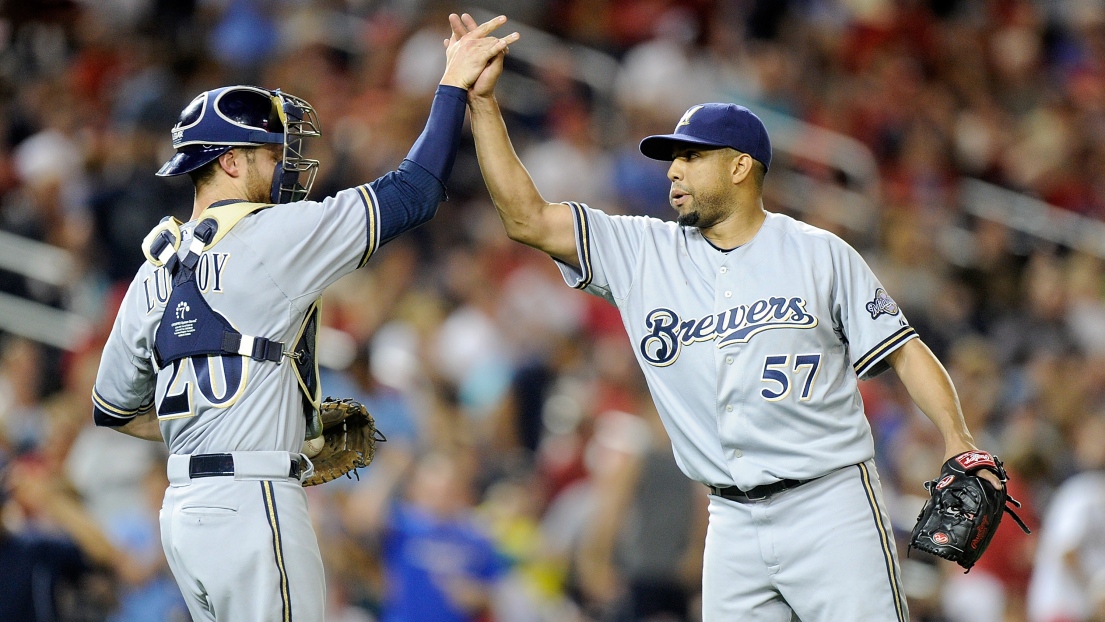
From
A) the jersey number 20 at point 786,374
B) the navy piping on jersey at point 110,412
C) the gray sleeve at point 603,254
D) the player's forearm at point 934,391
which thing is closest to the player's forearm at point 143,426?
the navy piping on jersey at point 110,412

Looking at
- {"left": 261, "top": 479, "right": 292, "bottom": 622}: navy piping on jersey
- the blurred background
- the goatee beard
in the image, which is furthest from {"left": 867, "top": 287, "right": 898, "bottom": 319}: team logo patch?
the blurred background

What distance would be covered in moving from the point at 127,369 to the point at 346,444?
Answer: 0.71 metres

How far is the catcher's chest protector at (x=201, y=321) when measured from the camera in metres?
3.76

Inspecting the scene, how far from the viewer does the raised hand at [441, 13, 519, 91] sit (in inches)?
168

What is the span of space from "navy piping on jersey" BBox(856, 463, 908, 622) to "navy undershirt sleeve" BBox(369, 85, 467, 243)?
5.15 ft

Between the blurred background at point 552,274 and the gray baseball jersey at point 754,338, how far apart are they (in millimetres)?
3080

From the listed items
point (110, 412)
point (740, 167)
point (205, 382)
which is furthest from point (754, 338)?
point (110, 412)

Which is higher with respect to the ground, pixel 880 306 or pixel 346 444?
pixel 880 306

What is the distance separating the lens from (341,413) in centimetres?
424

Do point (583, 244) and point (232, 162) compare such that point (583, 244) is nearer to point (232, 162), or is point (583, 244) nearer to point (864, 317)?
point (864, 317)

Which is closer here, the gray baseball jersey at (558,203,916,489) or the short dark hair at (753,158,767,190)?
the gray baseball jersey at (558,203,916,489)

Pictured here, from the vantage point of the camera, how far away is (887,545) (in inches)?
160

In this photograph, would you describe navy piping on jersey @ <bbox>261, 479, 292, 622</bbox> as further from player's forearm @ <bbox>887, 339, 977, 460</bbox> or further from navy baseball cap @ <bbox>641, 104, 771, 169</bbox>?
player's forearm @ <bbox>887, 339, 977, 460</bbox>

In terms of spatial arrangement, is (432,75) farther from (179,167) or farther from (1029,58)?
(179,167)
